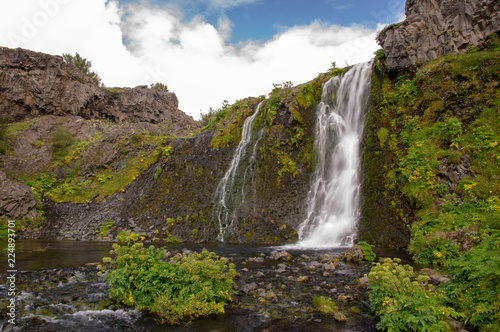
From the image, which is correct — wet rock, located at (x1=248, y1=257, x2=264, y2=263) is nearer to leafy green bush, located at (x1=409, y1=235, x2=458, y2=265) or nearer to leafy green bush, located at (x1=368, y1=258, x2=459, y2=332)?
Result: leafy green bush, located at (x1=409, y1=235, x2=458, y2=265)

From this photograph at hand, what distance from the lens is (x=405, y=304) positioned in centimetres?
464

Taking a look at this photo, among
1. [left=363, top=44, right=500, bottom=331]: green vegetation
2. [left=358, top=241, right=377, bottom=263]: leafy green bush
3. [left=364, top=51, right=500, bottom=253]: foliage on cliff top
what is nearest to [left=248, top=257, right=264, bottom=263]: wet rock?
[left=358, top=241, right=377, bottom=263]: leafy green bush

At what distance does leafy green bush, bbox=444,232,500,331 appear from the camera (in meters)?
4.34

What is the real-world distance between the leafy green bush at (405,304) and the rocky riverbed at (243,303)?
23.1 inches

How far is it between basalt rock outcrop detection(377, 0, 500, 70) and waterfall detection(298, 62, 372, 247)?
91.8 inches

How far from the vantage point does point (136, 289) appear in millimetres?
6090

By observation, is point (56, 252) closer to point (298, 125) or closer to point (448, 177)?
point (298, 125)

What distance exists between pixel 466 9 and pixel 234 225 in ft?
56.7

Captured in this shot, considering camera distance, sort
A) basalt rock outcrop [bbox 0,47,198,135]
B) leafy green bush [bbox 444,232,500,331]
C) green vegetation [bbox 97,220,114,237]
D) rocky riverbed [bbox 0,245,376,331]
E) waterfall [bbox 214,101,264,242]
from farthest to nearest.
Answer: basalt rock outcrop [bbox 0,47,198,135] → green vegetation [bbox 97,220,114,237] → waterfall [bbox 214,101,264,242] → rocky riverbed [bbox 0,245,376,331] → leafy green bush [bbox 444,232,500,331]

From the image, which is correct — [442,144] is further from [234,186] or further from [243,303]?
[234,186]

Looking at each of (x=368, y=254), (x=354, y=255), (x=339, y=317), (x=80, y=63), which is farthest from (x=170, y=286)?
Answer: (x=80, y=63)

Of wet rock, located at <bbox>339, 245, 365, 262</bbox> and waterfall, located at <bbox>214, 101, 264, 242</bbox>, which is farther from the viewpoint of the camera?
waterfall, located at <bbox>214, 101, 264, 242</bbox>

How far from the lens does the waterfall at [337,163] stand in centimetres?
1468

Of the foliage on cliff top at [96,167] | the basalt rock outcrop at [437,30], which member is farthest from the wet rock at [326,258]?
the foliage on cliff top at [96,167]
